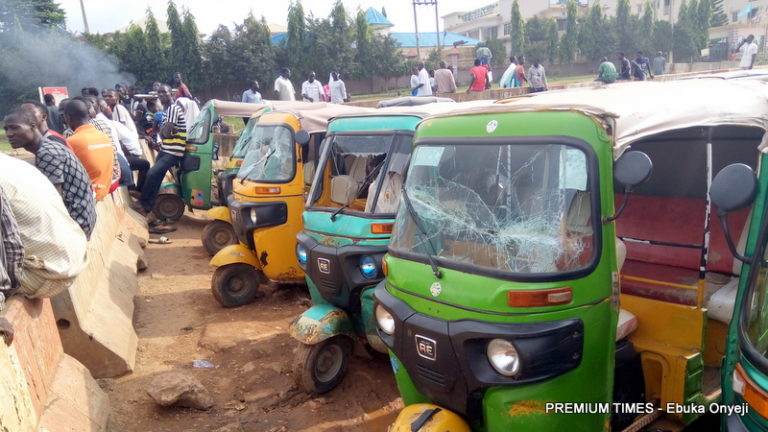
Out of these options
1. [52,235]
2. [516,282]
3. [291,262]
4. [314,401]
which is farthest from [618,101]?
[291,262]

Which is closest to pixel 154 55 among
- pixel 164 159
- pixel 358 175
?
pixel 164 159

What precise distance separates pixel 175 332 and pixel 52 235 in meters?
2.49

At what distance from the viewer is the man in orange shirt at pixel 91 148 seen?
6008mm

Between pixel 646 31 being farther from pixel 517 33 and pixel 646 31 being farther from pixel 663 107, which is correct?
pixel 663 107

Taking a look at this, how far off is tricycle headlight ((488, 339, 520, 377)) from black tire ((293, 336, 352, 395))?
7.11 feet

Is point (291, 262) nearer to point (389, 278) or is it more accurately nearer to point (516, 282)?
point (389, 278)

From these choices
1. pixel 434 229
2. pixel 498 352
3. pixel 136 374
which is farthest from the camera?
pixel 136 374

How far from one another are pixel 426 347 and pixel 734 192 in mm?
1626

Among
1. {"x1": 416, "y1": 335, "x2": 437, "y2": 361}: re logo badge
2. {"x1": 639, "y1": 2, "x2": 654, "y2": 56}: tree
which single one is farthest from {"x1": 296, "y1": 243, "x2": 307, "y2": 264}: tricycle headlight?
{"x1": 639, "y1": 2, "x2": 654, "y2": 56}: tree

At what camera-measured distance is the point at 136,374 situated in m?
5.04

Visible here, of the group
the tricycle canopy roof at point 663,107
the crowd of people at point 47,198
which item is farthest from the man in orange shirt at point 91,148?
the tricycle canopy roof at point 663,107

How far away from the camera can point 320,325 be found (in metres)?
4.56

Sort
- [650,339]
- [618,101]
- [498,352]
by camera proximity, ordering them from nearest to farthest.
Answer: [498,352], [618,101], [650,339]

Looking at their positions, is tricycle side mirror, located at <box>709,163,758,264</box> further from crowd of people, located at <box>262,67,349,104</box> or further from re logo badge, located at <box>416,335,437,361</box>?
crowd of people, located at <box>262,67,349,104</box>
